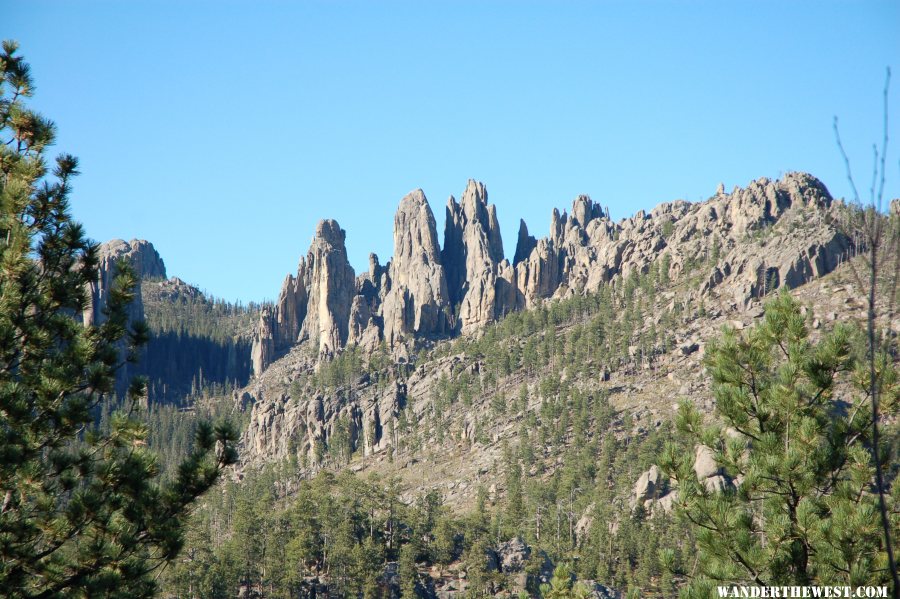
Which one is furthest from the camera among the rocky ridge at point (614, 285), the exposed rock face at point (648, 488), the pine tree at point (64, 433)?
the rocky ridge at point (614, 285)

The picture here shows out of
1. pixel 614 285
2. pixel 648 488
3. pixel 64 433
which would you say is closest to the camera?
pixel 64 433

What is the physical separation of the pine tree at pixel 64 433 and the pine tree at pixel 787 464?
8875mm

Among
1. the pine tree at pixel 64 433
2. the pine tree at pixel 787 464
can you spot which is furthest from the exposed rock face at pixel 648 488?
the pine tree at pixel 64 433

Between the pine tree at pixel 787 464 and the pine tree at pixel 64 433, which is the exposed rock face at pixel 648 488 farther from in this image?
the pine tree at pixel 64 433

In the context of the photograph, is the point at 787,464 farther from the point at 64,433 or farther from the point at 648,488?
the point at 648,488

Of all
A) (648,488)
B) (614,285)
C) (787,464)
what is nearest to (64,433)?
(787,464)

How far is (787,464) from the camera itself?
1430 centimetres

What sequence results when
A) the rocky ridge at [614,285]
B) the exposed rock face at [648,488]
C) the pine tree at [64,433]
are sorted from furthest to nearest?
1. the rocky ridge at [614,285]
2. the exposed rock face at [648,488]
3. the pine tree at [64,433]

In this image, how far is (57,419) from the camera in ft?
45.2

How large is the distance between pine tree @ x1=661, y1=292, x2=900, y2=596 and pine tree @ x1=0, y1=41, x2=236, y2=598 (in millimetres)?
8875

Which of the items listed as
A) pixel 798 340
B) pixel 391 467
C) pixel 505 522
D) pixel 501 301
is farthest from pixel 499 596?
pixel 501 301

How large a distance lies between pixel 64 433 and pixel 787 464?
497 inches

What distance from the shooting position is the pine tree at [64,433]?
516 inches

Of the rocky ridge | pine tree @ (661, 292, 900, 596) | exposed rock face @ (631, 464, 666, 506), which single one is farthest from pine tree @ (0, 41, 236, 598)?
the rocky ridge
